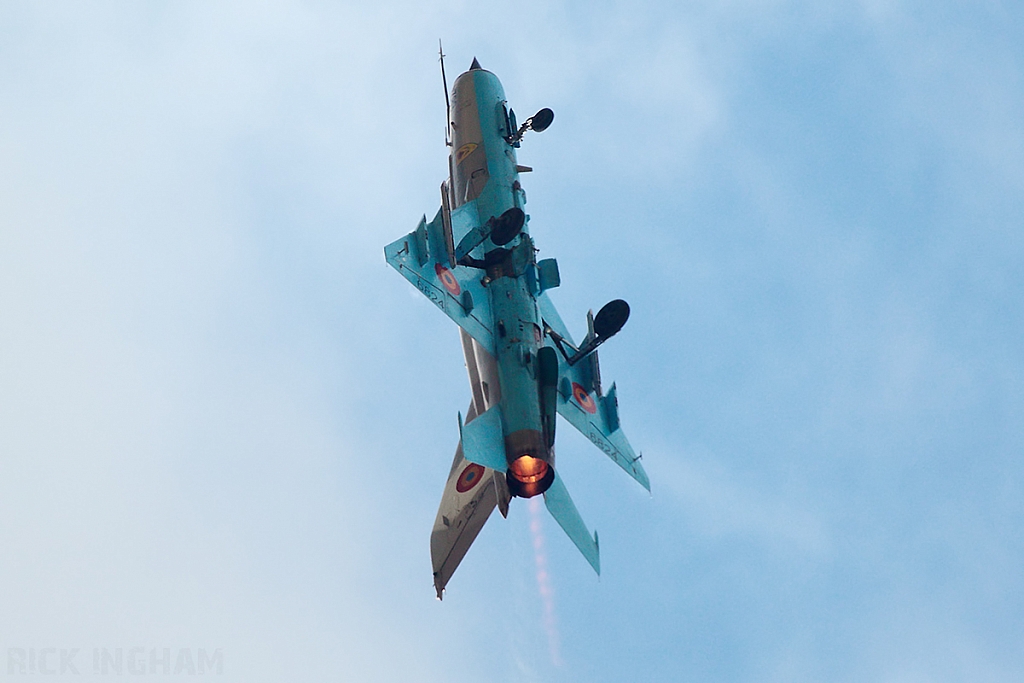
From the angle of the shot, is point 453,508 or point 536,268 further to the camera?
point 536,268

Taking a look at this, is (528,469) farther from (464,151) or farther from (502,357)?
(464,151)

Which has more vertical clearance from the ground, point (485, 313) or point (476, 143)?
point (476, 143)

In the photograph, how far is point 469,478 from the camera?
4119cm

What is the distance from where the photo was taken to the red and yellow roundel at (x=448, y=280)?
40344 millimetres

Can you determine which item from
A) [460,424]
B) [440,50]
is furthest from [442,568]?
[440,50]

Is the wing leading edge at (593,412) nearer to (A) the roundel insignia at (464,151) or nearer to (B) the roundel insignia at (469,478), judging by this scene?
(B) the roundel insignia at (469,478)

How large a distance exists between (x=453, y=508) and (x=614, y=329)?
26.4 ft

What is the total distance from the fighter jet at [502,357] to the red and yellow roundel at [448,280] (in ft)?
0.14

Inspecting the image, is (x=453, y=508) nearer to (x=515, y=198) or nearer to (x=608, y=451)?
(x=608, y=451)

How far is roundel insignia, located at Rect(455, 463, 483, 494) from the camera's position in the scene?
4106 cm

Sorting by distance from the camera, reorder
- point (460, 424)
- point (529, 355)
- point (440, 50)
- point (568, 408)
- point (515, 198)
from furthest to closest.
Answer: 1. point (440, 50)
2. point (515, 198)
3. point (568, 408)
4. point (529, 355)
5. point (460, 424)

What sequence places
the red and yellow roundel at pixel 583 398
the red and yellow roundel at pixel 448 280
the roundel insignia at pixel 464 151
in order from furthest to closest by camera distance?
the roundel insignia at pixel 464 151 < the red and yellow roundel at pixel 583 398 < the red and yellow roundel at pixel 448 280

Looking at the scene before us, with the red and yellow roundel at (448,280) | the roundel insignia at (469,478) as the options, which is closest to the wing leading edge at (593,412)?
the roundel insignia at (469,478)

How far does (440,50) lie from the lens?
4991cm
